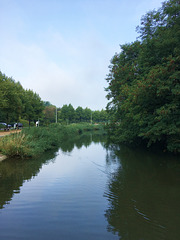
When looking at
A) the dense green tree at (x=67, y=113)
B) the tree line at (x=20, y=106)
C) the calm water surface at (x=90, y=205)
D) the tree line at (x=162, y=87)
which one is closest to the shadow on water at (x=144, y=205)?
the calm water surface at (x=90, y=205)

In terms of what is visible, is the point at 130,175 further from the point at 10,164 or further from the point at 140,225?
the point at 10,164

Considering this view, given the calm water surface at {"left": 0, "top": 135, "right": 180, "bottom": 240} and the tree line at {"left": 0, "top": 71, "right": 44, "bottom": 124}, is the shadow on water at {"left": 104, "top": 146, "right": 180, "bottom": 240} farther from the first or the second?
the tree line at {"left": 0, "top": 71, "right": 44, "bottom": 124}

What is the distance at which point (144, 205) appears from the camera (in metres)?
5.60

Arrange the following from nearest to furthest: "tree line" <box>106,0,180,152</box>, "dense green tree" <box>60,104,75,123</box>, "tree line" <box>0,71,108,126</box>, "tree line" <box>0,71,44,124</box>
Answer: "tree line" <box>106,0,180,152</box>
"tree line" <box>0,71,108,126</box>
"tree line" <box>0,71,44,124</box>
"dense green tree" <box>60,104,75,123</box>

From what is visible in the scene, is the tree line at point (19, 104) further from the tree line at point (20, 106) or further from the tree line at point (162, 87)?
the tree line at point (162, 87)

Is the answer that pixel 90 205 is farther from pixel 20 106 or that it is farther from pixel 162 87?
pixel 20 106

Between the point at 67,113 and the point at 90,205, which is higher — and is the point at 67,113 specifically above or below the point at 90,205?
above

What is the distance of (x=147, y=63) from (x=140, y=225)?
11.3 meters

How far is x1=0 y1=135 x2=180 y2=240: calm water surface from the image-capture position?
4.20 m

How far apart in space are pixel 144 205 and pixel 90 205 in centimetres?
172

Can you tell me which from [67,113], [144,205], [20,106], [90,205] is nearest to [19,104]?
[20,106]

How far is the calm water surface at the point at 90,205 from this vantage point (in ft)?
13.8

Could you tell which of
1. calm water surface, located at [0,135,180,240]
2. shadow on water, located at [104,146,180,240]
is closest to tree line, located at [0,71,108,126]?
calm water surface, located at [0,135,180,240]

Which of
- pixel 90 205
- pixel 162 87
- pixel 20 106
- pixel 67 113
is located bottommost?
pixel 90 205
